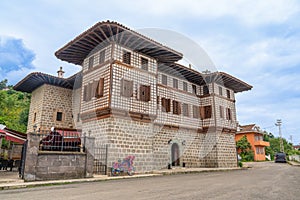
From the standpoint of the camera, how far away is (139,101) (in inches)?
541

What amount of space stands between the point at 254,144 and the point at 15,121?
1378 inches

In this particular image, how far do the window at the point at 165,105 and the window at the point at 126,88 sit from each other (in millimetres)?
4242

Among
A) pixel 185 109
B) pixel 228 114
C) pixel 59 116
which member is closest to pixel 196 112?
pixel 185 109

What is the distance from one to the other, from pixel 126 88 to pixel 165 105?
15.9 ft

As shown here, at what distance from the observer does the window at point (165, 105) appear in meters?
17.0

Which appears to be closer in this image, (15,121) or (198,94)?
(198,94)

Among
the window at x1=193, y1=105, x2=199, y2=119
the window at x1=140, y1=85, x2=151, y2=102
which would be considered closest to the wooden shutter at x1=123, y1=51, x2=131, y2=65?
the window at x1=140, y1=85, x2=151, y2=102

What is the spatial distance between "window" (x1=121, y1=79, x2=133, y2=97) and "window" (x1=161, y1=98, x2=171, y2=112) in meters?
4.24

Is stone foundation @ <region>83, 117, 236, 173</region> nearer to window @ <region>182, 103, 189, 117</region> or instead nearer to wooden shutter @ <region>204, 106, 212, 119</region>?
window @ <region>182, 103, 189, 117</region>

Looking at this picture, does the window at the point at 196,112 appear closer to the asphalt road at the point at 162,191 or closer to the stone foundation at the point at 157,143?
the stone foundation at the point at 157,143

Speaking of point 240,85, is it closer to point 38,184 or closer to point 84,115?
point 84,115

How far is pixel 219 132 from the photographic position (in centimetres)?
2016

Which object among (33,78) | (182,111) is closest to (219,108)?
(182,111)

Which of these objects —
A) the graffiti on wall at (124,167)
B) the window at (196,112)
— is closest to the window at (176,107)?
the window at (196,112)
